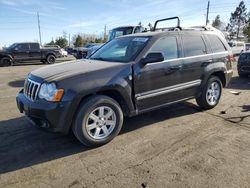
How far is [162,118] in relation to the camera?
5305 millimetres

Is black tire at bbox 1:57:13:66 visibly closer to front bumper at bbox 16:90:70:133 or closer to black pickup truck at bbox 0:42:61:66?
black pickup truck at bbox 0:42:61:66

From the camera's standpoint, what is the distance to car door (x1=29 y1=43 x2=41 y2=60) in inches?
762

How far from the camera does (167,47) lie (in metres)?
4.87

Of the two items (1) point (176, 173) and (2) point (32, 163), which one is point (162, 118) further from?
(2) point (32, 163)

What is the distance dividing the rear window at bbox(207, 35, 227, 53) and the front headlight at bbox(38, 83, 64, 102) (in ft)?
12.3

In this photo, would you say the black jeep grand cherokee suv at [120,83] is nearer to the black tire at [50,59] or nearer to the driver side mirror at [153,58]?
the driver side mirror at [153,58]

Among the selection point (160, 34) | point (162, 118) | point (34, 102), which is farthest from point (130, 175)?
point (160, 34)

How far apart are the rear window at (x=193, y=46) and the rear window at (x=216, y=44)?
333 mm

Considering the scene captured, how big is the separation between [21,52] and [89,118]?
55.7 feet

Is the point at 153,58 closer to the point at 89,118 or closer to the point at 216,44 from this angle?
the point at 89,118

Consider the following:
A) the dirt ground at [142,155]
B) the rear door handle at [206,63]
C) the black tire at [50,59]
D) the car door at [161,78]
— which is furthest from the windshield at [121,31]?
the dirt ground at [142,155]

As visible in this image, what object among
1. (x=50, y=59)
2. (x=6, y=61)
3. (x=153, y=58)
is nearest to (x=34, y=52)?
(x=50, y=59)

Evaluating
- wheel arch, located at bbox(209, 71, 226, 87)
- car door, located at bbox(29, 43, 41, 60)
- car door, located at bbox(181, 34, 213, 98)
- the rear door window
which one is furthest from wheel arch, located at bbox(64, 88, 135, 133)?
car door, located at bbox(29, 43, 41, 60)

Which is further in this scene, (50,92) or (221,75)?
(221,75)
